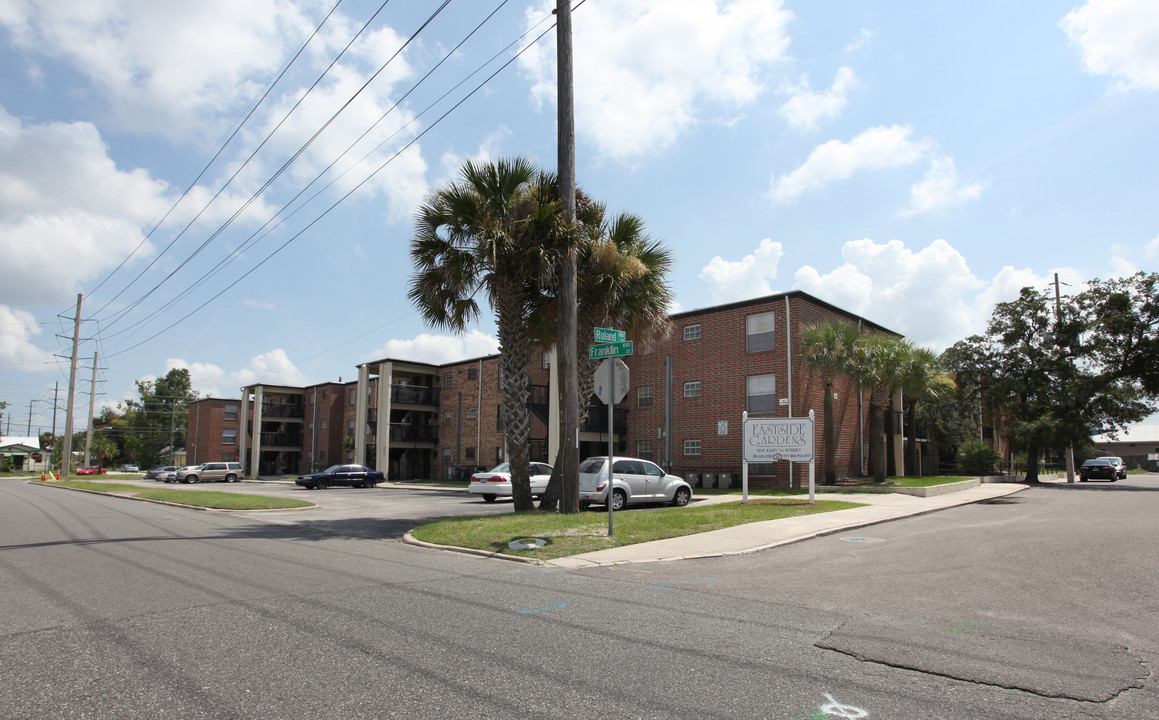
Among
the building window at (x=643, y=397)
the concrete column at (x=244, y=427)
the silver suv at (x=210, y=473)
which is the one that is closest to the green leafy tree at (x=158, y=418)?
the concrete column at (x=244, y=427)

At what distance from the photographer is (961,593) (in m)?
7.31

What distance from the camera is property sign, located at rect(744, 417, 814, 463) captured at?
1917 cm

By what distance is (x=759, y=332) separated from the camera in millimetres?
28578

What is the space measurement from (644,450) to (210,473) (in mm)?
33073

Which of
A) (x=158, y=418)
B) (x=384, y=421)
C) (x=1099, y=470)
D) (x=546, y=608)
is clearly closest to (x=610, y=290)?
(x=546, y=608)

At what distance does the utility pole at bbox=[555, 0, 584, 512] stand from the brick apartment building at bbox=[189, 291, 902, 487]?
10.9 m

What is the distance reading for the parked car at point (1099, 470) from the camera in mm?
40531

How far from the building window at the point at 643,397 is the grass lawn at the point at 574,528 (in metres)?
16.7

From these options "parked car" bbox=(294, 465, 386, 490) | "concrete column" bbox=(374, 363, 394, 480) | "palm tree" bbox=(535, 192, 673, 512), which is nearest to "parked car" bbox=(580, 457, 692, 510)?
"palm tree" bbox=(535, 192, 673, 512)

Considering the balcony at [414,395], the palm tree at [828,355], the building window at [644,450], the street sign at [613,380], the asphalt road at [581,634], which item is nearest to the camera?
the asphalt road at [581,634]

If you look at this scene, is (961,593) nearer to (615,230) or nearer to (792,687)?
(792,687)

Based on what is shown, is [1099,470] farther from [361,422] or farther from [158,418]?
[158,418]

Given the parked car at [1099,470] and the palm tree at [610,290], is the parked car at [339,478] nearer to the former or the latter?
the palm tree at [610,290]

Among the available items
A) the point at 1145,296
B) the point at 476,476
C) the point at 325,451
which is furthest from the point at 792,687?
the point at 325,451
